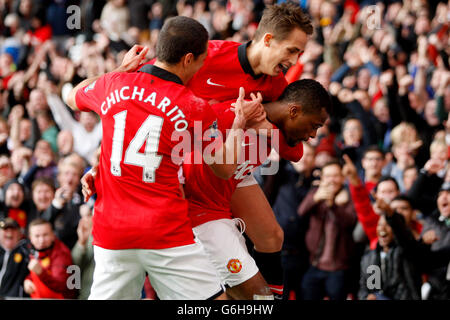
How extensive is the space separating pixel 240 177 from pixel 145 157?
104 cm

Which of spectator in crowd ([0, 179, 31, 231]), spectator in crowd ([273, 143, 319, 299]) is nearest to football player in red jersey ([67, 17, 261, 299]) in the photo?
spectator in crowd ([273, 143, 319, 299])

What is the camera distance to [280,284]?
456cm

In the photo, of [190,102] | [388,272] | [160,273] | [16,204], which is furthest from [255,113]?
[16,204]

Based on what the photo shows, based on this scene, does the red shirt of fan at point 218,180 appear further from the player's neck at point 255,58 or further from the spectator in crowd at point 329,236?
the spectator in crowd at point 329,236

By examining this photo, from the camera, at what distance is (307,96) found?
407cm

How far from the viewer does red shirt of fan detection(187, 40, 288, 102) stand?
13.9ft

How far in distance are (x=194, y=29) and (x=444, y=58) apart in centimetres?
593

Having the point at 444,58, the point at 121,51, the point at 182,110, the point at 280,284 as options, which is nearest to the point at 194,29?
the point at 182,110

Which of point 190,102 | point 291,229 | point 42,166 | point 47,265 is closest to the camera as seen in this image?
point 190,102

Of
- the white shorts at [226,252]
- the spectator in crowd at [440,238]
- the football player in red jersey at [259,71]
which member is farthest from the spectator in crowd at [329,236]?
the white shorts at [226,252]

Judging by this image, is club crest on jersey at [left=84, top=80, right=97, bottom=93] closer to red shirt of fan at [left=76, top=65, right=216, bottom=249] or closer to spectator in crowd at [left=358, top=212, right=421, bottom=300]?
red shirt of fan at [left=76, top=65, right=216, bottom=249]

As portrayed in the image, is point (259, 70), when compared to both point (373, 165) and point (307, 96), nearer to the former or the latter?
point (307, 96)

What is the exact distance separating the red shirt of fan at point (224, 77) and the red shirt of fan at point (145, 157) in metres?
0.80

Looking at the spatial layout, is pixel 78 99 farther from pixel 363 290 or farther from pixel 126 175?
pixel 363 290
